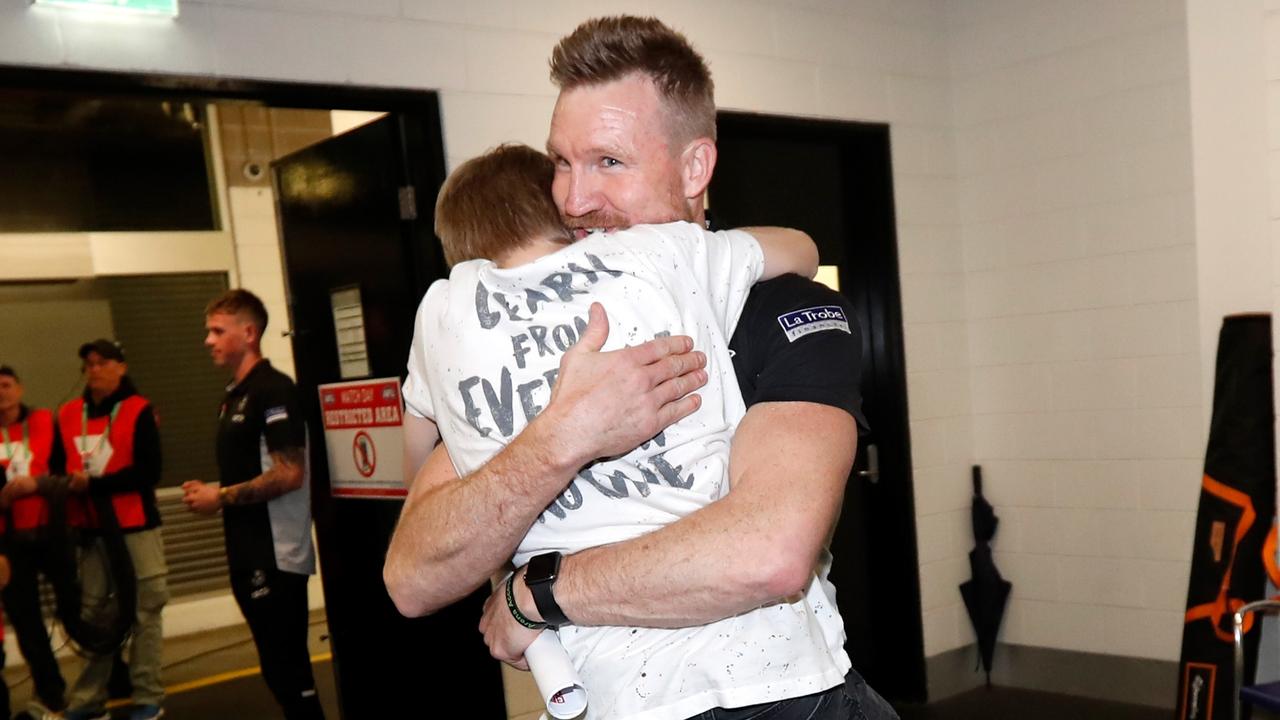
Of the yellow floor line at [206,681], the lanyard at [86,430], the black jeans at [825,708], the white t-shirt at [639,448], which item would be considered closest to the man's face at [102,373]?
the lanyard at [86,430]

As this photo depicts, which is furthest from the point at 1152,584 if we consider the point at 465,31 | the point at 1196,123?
the point at 465,31

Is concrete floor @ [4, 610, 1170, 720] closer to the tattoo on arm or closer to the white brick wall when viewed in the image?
the white brick wall

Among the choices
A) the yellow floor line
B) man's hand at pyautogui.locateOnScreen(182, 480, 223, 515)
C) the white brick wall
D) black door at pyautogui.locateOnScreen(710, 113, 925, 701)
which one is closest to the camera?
man's hand at pyautogui.locateOnScreen(182, 480, 223, 515)

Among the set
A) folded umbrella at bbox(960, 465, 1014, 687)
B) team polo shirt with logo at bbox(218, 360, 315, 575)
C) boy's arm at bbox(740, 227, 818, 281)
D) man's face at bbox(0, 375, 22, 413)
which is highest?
boy's arm at bbox(740, 227, 818, 281)

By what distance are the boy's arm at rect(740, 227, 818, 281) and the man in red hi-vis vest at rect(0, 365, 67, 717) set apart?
410cm

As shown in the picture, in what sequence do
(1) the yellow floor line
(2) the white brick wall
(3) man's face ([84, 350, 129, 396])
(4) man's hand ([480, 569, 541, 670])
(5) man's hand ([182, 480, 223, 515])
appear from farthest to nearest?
1. (1) the yellow floor line
2. (3) man's face ([84, 350, 129, 396])
3. (2) the white brick wall
4. (5) man's hand ([182, 480, 223, 515])
5. (4) man's hand ([480, 569, 541, 670])

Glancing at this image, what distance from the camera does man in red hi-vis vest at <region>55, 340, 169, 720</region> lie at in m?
4.59

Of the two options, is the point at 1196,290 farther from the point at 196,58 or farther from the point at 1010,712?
the point at 196,58

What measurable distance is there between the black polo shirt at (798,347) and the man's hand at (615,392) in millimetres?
123

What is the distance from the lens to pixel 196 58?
2.82 metres

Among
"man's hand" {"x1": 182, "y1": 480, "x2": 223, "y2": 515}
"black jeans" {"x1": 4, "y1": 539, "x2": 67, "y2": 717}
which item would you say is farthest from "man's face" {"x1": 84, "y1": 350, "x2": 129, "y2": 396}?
"man's hand" {"x1": 182, "y1": 480, "x2": 223, "y2": 515}

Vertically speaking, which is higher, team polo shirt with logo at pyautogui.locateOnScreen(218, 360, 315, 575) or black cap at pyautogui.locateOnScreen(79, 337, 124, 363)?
black cap at pyautogui.locateOnScreen(79, 337, 124, 363)

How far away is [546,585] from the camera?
1.23 metres

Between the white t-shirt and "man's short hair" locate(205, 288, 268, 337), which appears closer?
the white t-shirt
